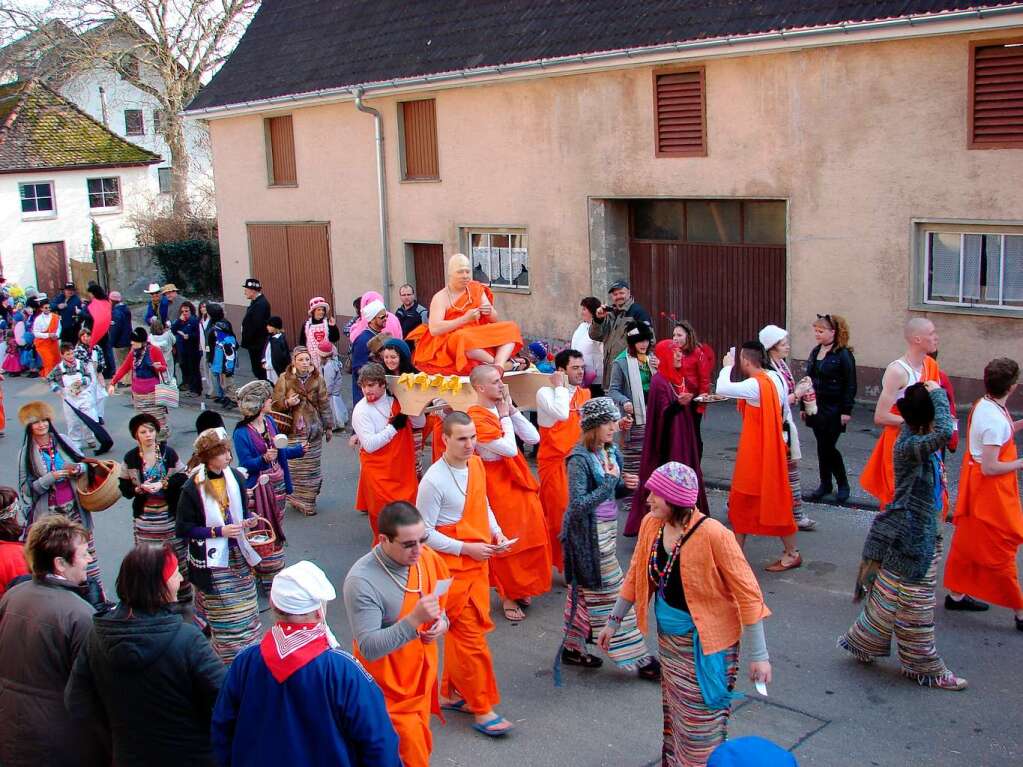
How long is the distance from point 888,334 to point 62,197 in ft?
103

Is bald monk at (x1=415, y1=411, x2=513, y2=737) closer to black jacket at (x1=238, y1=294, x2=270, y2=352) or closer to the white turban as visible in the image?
the white turban

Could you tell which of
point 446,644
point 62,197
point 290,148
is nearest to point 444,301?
point 446,644

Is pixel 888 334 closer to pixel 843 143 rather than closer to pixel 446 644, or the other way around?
pixel 843 143

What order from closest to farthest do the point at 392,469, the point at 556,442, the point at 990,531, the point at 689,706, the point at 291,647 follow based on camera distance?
the point at 291,647 → the point at 689,706 → the point at 990,531 → the point at 556,442 → the point at 392,469

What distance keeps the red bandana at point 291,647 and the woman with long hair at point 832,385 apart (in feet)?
21.1

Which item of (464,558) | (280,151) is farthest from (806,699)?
(280,151)

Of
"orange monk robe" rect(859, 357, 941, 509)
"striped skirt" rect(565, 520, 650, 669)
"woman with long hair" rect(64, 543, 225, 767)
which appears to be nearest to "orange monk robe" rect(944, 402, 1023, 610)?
"orange monk robe" rect(859, 357, 941, 509)

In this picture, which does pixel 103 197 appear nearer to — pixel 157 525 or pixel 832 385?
pixel 157 525

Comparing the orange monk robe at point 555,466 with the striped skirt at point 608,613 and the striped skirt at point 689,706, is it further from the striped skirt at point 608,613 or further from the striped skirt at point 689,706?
the striped skirt at point 689,706

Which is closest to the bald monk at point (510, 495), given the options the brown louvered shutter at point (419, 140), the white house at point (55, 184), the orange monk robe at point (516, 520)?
the orange monk robe at point (516, 520)

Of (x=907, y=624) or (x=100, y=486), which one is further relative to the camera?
(x=100, y=486)

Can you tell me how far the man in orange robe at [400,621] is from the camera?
194 inches

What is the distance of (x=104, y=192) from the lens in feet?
125

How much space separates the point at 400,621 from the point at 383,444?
4.13 metres
